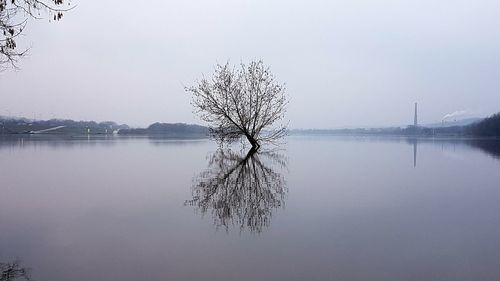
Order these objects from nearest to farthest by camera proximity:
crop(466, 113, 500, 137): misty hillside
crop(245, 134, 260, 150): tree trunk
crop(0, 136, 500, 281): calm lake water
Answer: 1. crop(0, 136, 500, 281): calm lake water
2. crop(245, 134, 260, 150): tree trunk
3. crop(466, 113, 500, 137): misty hillside

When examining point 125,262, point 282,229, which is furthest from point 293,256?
point 125,262

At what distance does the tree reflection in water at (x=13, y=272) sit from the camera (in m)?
4.36

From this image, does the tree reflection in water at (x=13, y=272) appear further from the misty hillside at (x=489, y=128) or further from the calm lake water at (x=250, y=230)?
the misty hillside at (x=489, y=128)

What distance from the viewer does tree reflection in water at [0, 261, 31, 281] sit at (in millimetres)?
4359

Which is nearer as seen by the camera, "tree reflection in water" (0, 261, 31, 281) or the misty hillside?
"tree reflection in water" (0, 261, 31, 281)

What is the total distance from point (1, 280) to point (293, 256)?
134 inches

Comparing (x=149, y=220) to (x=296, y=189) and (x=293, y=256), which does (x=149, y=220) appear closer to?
(x=293, y=256)

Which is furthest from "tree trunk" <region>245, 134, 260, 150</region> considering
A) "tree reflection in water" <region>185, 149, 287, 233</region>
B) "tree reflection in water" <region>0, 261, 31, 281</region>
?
"tree reflection in water" <region>0, 261, 31, 281</region>

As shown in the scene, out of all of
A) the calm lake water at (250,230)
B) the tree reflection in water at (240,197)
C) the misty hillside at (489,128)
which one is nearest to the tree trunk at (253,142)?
the tree reflection in water at (240,197)

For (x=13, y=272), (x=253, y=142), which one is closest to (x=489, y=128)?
(x=253, y=142)

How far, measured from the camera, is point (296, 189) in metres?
11.1

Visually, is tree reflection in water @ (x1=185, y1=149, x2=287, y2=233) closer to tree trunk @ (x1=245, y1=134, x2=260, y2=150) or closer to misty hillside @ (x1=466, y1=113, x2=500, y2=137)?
tree trunk @ (x1=245, y1=134, x2=260, y2=150)

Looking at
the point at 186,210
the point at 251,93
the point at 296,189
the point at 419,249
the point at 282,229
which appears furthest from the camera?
the point at 251,93

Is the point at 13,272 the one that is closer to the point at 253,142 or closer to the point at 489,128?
the point at 253,142
